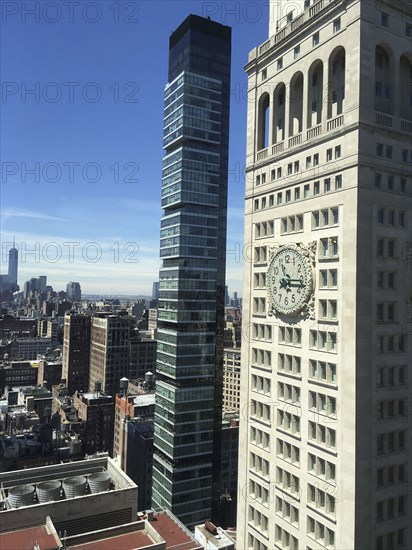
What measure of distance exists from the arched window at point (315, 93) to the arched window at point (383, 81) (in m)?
3.97

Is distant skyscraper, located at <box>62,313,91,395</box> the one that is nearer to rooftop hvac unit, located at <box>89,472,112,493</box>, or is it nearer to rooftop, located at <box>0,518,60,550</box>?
rooftop hvac unit, located at <box>89,472,112,493</box>

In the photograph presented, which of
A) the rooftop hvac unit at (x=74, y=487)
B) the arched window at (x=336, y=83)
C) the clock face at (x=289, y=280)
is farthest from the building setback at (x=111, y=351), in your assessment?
the arched window at (x=336, y=83)

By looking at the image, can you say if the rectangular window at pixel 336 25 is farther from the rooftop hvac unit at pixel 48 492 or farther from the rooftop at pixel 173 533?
the rooftop hvac unit at pixel 48 492

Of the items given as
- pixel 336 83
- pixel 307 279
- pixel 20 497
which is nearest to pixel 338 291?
pixel 307 279

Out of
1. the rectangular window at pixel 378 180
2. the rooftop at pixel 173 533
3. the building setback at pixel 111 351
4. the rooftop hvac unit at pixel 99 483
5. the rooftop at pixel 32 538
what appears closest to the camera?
the rectangular window at pixel 378 180

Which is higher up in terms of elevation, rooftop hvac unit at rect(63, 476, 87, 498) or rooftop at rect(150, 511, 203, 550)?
rooftop hvac unit at rect(63, 476, 87, 498)

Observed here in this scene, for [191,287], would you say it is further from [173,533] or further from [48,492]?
[173,533]

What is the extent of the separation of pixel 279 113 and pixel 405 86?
9.68 metres

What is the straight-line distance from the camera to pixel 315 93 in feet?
114

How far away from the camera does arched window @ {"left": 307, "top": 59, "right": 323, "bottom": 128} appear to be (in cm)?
3403

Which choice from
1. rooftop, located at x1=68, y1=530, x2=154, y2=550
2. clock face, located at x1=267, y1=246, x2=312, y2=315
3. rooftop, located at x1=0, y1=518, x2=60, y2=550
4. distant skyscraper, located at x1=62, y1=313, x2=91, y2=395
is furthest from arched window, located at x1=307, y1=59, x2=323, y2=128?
distant skyscraper, located at x1=62, y1=313, x2=91, y2=395

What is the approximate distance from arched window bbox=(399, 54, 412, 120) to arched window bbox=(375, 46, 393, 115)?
1.22 meters

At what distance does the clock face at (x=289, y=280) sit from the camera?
106ft

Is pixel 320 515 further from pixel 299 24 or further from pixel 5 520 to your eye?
pixel 299 24
